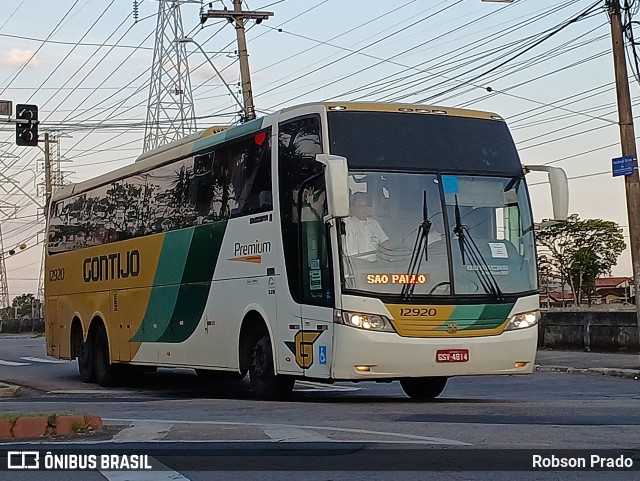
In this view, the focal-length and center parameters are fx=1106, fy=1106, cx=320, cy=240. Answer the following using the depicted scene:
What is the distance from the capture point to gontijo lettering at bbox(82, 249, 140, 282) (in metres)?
19.8

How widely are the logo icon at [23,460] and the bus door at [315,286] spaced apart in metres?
5.24

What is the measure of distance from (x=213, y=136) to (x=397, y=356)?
5535 mm

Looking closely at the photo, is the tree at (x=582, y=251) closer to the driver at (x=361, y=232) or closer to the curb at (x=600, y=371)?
the curb at (x=600, y=371)

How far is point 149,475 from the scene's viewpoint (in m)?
7.82

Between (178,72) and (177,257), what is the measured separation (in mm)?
31508

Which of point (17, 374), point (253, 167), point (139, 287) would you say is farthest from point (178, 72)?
point (253, 167)

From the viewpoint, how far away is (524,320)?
46.4 feet

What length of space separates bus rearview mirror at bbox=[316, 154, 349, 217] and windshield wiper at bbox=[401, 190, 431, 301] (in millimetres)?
1191

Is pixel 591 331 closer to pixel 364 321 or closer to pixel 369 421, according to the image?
pixel 364 321

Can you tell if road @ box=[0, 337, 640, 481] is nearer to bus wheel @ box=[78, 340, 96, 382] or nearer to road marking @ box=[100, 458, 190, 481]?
road marking @ box=[100, 458, 190, 481]

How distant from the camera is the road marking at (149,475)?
A: 7.70 m

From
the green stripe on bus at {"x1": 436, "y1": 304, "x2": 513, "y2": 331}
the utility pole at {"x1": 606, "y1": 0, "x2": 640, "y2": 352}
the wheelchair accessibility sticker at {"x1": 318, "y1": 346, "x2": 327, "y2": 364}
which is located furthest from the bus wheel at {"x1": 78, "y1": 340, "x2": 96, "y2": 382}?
the utility pole at {"x1": 606, "y1": 0, "x2": 640, "y2": 352}

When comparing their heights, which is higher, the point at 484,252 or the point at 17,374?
the point at 484,252

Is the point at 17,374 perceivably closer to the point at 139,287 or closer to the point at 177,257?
the point at 139,287
